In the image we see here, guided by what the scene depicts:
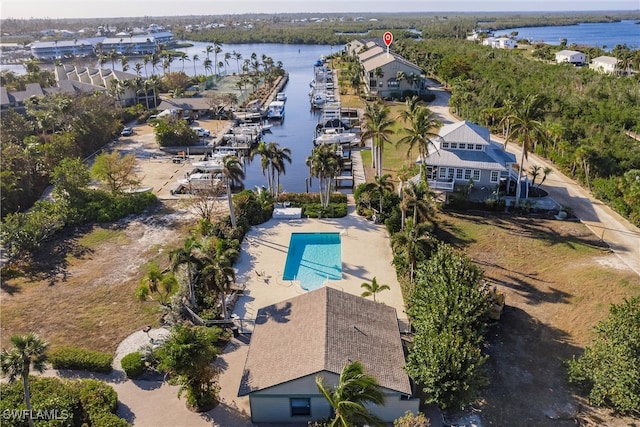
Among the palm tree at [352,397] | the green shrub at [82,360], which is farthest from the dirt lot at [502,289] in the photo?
the palm tree at [352,397]

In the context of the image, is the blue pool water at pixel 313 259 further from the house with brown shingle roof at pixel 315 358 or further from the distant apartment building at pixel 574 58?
the distant apartment building at pixel 574 58

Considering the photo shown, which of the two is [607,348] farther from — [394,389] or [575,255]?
[575,255]

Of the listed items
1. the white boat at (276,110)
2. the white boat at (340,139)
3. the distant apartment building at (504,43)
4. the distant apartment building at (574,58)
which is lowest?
the white boat at (340,139)

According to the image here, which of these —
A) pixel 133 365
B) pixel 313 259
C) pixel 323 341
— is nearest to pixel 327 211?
pixel 313 259

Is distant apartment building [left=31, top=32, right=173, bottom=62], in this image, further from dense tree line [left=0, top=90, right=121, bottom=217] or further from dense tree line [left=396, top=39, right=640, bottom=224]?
dense tree line [left=396, top=39, right=640, bottom=224]

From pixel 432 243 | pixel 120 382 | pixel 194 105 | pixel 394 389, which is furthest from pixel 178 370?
pixel 194 105

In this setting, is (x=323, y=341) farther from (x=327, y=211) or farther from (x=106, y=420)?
(x=327, y=211)
